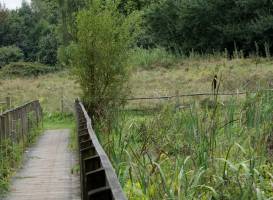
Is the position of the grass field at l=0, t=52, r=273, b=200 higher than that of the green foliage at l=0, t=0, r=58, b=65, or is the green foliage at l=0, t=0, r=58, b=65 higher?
the green foliage at l=0, t=0, r=58, b=65

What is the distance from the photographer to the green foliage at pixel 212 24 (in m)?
43.1

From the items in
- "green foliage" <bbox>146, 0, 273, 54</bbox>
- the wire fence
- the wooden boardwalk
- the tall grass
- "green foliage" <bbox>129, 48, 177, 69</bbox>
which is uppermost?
"green foliage" <bbox>146, 0, 273, 54</bbox>

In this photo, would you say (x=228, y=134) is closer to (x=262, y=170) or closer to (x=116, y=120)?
(x=262, y=170)

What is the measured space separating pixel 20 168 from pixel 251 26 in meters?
33.3

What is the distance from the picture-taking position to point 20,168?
11.4 m

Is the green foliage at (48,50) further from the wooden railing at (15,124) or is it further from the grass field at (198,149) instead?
the grass field at (198,149)

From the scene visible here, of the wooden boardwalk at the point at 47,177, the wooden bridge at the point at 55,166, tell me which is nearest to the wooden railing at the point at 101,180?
the wooden bridge at the point at 55,166

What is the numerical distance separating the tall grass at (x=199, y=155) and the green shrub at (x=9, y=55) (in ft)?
187

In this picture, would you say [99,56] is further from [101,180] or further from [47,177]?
[101,180]

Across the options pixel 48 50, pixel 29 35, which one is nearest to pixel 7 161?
pixel 48 50

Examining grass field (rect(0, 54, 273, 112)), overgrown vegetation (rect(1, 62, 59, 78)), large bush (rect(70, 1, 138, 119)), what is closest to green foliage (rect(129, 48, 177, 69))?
grass field (rect(0, 54, 273, 112))

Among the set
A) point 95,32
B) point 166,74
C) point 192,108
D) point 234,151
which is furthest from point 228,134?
point 166,74

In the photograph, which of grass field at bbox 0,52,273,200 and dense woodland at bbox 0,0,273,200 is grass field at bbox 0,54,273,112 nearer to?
dense woodland at bbox 0,0,273,200

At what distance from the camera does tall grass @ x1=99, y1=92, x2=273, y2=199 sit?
5.70 m
